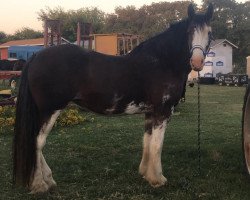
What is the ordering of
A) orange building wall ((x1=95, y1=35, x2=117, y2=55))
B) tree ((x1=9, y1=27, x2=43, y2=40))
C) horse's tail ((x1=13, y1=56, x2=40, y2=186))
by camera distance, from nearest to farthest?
horse's tail ((x1=13, y1=56, x2=40, y2=186))
orange building wall ((x1=95, y1=35, x2=117, y2=55))
tree ((x1=9, y1=27, x2=43, y2=40))

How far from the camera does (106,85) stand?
5.33 metres

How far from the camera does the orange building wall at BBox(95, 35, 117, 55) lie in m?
21.9

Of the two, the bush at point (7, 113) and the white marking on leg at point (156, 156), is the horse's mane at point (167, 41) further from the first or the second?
the bush at point (7, 113)

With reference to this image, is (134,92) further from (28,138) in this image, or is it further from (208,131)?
(208,131)

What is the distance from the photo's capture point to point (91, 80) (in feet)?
17.4

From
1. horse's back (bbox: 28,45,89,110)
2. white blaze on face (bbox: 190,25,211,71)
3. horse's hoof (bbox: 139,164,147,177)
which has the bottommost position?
horse's hoof (bbox: 139,164,147,177)

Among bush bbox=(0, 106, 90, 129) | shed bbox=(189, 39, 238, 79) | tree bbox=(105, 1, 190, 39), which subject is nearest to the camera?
bush bbox=(0, 106, 90, 129)

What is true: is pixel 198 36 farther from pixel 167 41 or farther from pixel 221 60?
pixel 221 60

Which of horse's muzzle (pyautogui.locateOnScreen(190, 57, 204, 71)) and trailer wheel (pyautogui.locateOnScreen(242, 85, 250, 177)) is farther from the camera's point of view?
trailer wheel (pyautogui.locateOnScreen(242, 85, 250, 177))

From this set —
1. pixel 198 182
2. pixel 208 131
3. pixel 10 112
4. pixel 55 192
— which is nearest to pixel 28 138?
pixel 55 192

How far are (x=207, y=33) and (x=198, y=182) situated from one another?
2.07 metres

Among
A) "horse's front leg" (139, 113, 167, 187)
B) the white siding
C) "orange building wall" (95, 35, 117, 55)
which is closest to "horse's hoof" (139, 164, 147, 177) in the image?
"horse's front leg" (139, 113, 167, 187)

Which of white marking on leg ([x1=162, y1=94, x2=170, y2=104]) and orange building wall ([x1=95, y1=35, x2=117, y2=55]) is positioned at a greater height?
orange building wall ([x1=95, y1=35, x2=117, y2=55])

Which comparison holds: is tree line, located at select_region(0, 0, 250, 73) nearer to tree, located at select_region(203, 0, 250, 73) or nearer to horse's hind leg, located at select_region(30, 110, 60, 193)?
tree, located at select_region(203, 0, 250, 73)
